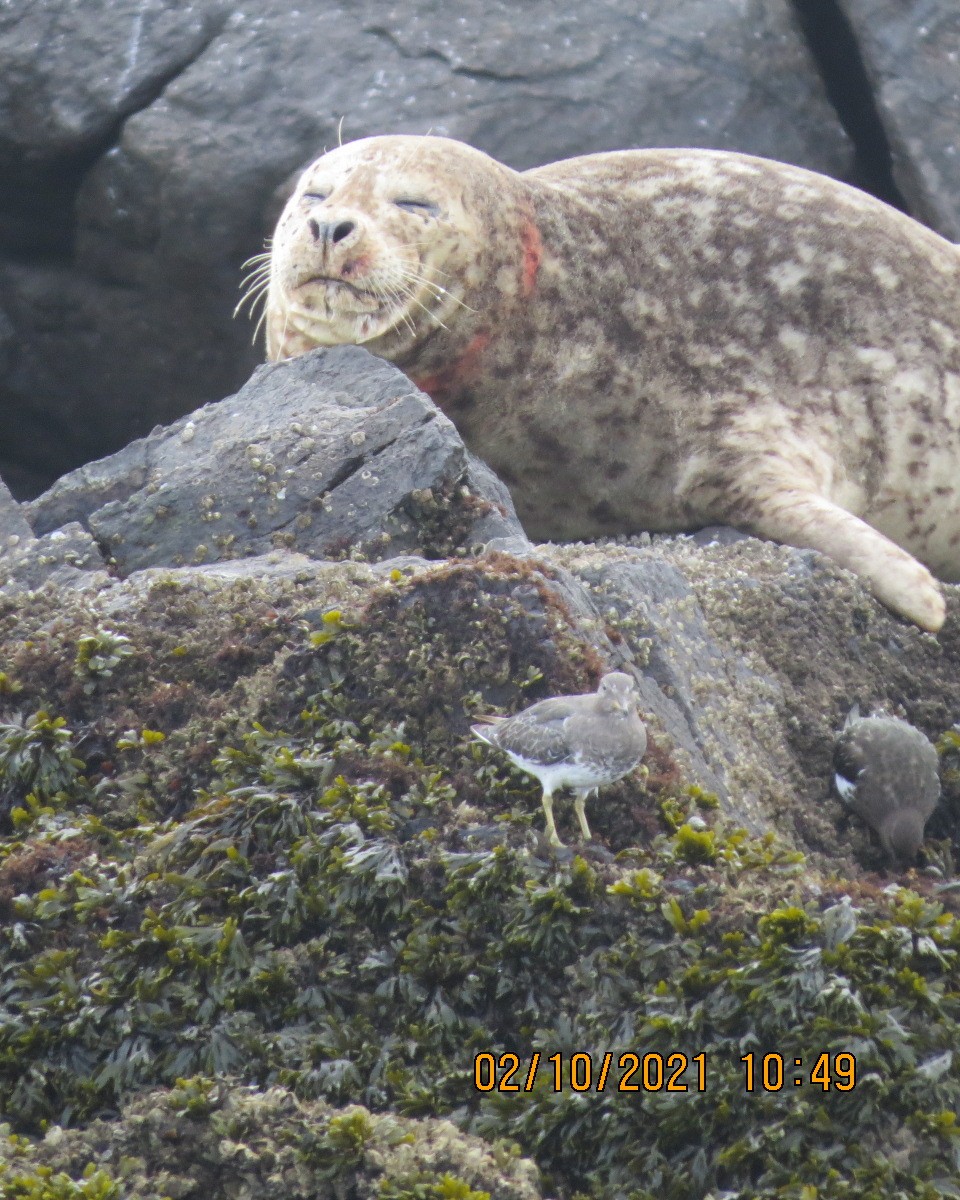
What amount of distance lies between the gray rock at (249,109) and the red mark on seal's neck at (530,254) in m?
2.99

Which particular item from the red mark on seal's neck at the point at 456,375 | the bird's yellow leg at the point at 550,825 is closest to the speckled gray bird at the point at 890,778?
the bird's yellow leg at the point at 550,825

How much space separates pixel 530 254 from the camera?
6176 mm

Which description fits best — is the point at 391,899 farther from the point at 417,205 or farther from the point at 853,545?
the point at 417,205

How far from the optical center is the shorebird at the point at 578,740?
336 centimetres

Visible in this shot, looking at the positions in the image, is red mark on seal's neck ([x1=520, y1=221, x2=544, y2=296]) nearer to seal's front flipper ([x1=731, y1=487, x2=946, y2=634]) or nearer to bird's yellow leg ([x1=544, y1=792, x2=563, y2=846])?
seal's front flipper ([x1=731, y1=487, x2=946, y2=634])

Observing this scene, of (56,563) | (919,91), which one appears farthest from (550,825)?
(919,91)

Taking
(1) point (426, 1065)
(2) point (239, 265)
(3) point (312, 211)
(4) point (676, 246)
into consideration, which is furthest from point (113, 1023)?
(2) point (239, 265)

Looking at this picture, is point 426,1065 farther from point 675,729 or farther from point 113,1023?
point 675,729

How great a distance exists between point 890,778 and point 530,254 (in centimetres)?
265

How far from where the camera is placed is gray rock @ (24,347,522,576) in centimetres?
490

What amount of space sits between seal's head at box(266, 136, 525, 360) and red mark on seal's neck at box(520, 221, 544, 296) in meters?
0.17

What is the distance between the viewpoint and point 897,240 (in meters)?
6.79
